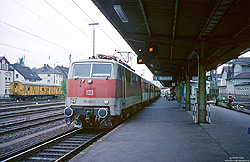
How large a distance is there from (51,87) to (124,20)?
4052cm

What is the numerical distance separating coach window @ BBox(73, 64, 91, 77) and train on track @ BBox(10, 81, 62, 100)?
31294 millimetres

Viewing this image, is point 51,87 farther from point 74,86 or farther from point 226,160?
point 226,160

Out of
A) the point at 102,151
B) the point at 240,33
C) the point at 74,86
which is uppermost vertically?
the point at 240,33

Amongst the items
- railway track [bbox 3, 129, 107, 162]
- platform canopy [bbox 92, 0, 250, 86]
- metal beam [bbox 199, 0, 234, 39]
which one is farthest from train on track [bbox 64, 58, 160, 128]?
metal beam [bbox 199, 0, 234, 39]

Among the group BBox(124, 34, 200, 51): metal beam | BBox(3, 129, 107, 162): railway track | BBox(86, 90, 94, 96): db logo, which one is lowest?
BBox(3, 129, 107, 162): railway track

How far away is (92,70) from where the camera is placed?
1065cm

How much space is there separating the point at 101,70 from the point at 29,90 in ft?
110

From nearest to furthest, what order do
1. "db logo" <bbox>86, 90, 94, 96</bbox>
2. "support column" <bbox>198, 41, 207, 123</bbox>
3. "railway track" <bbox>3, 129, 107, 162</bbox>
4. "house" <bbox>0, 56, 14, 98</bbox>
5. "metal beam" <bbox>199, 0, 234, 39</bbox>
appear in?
"railway track" <bbox>3, 129, 107, 162</bbox>
"metal beam" <bbox>199, 0, 234, 39</bbox>
"db logo" <bbox>86, 90, 94, 96</bbox>
"support column" <bbox>198, 41, 207, 123</bbox>
"house" <bbox>0, 56, 14, 98</bbox>

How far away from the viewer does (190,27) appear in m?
11.0

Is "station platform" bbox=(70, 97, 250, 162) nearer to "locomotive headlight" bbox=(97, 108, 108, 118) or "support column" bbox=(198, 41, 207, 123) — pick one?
"locomotive headlight" bbox=(97, 108, 108, 118)

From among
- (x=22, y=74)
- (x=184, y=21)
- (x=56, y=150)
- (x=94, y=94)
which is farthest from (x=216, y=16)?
(x=22, y=74)

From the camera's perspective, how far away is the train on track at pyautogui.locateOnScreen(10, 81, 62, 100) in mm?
39306

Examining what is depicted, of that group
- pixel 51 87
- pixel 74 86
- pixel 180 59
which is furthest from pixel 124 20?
pixel 51 87

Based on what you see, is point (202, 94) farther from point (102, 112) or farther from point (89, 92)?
point (89, 92)
